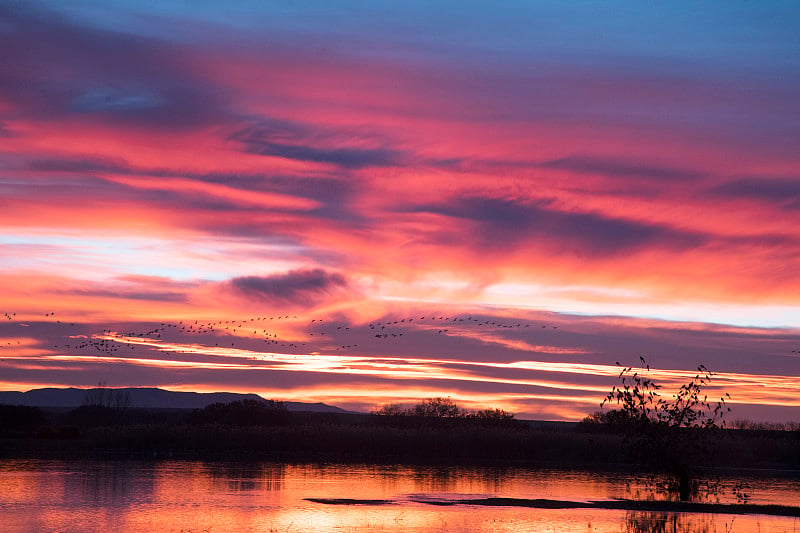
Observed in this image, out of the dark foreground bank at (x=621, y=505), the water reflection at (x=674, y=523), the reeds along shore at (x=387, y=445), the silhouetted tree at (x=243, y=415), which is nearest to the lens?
the water reflection at (x=674, y=523)

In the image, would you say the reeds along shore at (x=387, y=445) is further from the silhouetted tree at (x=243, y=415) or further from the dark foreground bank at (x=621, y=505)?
the dark foreground bank at (x=621, y=505)

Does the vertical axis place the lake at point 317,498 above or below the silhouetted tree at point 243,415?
below

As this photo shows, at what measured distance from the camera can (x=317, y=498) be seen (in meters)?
42.1

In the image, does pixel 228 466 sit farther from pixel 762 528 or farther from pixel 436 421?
pixel 436 421

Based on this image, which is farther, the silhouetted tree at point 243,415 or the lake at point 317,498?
the silhouetted tree at point 243,415

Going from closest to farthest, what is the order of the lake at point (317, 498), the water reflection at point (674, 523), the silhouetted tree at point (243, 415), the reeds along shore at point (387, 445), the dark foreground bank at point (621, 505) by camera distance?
the lake at point (317, 498)
the water reflection at point (674, 523)
the dark foreground bank at point (621, 505)
the reeds along shore at point (387, 445)
the silhouetted tree at point (243, 415)

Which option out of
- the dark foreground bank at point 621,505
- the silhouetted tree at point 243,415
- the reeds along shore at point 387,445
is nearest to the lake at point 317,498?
the dark foreground bank at point 621,505

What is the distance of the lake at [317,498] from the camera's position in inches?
1298

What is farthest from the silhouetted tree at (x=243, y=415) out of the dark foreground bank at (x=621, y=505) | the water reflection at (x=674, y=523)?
the water reflection at (x=674, y=523)

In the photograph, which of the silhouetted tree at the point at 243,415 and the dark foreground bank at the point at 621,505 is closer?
the dark foreground bank at the point at 621,505

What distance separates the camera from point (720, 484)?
185ft

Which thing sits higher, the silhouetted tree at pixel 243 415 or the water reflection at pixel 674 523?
the silhouetted tree at pixel 243 415

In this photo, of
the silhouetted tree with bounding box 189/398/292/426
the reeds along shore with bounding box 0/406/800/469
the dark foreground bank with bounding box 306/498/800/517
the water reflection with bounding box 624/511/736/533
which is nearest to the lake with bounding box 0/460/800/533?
the water reflection with bounding box 624/511/736/533

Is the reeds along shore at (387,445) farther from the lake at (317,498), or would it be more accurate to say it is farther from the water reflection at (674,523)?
the water reflection at (674,523)
